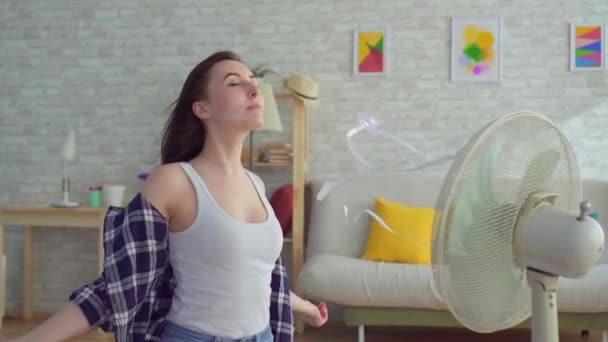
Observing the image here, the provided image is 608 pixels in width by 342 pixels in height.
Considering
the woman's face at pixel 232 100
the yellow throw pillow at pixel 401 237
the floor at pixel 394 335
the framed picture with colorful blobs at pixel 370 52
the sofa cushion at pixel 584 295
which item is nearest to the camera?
the woman's face at pixel 232 100

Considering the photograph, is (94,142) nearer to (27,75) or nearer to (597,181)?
(27,75)

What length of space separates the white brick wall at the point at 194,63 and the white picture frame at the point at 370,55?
0.14 feet

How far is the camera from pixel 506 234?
1.03 m

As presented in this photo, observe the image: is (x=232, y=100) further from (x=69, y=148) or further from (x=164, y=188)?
(x=69, y=148)

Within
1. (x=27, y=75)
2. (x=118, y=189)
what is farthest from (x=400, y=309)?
→ (x=27, y=75)

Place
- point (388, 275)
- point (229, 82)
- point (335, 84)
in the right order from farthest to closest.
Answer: point (335, 84) → point (388, 275) → point (229, 82)

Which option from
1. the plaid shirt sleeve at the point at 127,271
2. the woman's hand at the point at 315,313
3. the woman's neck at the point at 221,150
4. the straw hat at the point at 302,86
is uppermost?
the straw hat at the point at 302,86

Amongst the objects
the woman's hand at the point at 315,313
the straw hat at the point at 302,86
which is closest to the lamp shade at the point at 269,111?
the straw hat at the point at 302,86

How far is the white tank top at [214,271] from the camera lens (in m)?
1.15

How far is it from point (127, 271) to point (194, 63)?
3443 millimetres

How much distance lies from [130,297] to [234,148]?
359mm

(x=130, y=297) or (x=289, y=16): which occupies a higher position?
(x=289, y=16)

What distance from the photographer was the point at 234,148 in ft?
4.30

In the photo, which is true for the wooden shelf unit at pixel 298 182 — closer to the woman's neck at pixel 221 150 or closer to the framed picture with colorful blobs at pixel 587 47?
the framed picture with colorful blobs at pixel 587 47
